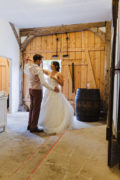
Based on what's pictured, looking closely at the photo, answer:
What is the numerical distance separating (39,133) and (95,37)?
11.2 feet

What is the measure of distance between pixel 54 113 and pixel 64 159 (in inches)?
76.0

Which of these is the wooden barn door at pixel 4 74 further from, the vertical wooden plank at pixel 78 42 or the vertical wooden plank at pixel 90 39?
the vertical wooden plank at pixel 90 39

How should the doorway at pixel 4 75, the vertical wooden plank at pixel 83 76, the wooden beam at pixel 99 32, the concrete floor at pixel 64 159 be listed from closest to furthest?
the concrete floor at pixel 64 159 → the wooden beam at pixel 99 32 → the vertical wooden plank at pixel 83 76 → the doorway at pixel 4 75

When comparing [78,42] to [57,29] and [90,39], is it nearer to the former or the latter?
[90,39]

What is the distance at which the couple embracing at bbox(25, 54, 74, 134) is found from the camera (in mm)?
3254

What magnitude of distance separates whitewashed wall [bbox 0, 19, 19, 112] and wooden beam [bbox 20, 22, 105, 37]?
22.4 inches

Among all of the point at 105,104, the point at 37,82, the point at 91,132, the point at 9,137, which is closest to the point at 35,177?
the point at 91,132

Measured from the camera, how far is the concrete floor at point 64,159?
120 cm

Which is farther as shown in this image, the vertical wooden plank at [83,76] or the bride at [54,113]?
the vertical wooden plank at [83,76]

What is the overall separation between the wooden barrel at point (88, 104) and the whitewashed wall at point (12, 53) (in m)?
2.45

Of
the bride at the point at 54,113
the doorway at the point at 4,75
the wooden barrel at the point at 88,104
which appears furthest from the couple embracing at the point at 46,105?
the doorway at the point at 4,75

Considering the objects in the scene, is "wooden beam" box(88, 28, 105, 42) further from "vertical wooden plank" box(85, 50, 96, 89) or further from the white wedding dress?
the white wedding dress

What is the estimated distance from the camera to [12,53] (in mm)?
5316

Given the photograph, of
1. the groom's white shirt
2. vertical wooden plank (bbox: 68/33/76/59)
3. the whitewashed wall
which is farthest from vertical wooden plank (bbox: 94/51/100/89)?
the whitewashed wall
